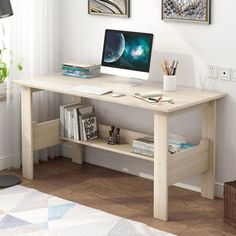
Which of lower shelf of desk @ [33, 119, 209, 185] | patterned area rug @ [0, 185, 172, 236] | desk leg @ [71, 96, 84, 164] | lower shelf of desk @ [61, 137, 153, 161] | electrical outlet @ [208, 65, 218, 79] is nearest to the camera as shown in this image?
patterned area rug @ [0, 185, 172, 236]

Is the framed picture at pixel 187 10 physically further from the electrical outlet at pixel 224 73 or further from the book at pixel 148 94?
the book at pixel 148 94

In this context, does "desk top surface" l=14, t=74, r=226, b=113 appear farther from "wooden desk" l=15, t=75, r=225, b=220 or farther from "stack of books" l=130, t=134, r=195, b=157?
"stack of books" l=130, t=134, r=195, b=157

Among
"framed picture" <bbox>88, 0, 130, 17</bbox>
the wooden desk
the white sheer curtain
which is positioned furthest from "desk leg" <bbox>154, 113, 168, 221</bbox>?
the white sheer curtain

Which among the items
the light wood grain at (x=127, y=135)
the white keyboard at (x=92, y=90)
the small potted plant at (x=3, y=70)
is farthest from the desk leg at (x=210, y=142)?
the small potted plant at (x=3, y=70)

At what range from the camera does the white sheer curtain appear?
4.77m

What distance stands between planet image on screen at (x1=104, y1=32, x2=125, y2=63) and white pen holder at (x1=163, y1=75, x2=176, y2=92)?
1.44 feet

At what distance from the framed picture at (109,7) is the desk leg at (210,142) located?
0.96m

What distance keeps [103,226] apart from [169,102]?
0.83 meters

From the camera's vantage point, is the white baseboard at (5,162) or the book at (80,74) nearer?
the book at (80,74)

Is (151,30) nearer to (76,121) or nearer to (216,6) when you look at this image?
(216,6)

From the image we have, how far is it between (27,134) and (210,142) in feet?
4.32

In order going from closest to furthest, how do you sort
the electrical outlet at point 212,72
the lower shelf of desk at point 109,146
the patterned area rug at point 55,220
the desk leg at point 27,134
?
the patterned area rug at point 55,220
the electrical outlet at point 212,72
the lower shelf of desk at point 109,146
the desk leg at point 27,134

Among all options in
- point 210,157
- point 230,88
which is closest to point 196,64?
point 230,88

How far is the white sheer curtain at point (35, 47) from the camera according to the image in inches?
188
